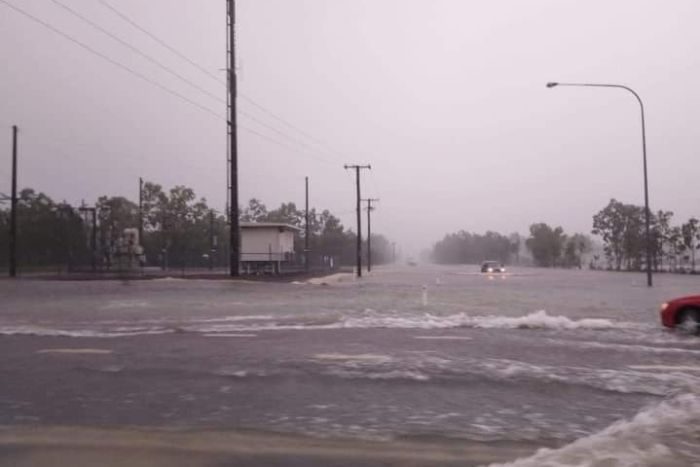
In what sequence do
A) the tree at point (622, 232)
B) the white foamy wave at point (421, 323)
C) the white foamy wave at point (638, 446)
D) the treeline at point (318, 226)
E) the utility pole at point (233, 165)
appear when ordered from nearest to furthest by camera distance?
the white foamy wave at point (638, 446) → the white foamy wave at point (421, 323) → the utility pole at point (233, 165) → the tree at point (622, 232) → the treeline at point (318, 226)

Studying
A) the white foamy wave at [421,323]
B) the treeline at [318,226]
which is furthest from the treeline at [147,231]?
the white foamy wave at [421,323]

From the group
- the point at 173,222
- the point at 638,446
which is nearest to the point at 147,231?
the point at 173,222

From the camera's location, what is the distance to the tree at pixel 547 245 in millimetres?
130000

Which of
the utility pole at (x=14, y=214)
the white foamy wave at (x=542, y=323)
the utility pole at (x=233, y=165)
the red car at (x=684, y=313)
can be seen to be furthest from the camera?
the utility pole at (x=14, y=214)

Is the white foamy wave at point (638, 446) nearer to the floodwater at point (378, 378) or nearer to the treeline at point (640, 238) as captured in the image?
the floodwater at point (378, 378)

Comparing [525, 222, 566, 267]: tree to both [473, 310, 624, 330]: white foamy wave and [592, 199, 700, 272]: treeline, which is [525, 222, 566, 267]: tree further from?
[473, 310, 624, 330]: white foamy wave

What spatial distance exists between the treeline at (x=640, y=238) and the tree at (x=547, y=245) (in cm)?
2551

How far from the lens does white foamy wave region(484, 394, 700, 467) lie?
4.82 meters

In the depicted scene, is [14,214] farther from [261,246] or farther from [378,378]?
[378,378]

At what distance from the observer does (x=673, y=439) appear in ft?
17.8

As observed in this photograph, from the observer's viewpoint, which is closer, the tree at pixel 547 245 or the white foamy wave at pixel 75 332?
the white foamy wave at pixel 75 332

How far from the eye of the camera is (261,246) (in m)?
47.9

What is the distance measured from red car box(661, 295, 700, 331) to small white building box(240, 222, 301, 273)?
35.6m

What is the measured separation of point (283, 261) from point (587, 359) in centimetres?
4097
